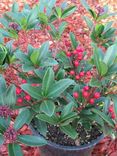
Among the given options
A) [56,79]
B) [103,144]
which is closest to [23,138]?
[56,79]

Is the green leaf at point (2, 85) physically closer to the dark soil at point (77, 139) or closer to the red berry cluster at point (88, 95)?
the red berry cluster at point (88, 95)

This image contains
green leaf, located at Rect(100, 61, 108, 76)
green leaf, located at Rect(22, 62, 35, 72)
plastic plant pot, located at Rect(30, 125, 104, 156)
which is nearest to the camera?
green leaf, located at Rect(100, 61, 108, 76)

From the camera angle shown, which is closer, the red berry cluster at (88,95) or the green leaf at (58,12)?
the red berry cluster at (88,95)

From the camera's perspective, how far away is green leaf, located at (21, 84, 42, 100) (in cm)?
141

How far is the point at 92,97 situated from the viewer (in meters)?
1.57

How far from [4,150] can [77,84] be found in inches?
32.9

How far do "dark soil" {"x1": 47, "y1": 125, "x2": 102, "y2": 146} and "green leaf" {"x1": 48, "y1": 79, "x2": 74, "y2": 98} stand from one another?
44 cm

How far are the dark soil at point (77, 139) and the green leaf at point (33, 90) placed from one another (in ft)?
1.44

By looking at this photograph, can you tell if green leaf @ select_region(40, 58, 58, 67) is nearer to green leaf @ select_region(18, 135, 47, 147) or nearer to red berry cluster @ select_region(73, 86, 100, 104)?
red berry cluster @ select_region(73, 86, 100, 104)

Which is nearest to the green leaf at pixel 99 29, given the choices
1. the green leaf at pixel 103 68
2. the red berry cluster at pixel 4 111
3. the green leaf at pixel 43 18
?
the green leaf at pixel 43 18

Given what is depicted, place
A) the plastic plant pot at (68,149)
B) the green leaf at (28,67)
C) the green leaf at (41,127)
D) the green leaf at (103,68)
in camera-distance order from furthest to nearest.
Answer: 1. the plastic plant pot at (68,149)
2. the green leaf at (41,127)
3. the green leaf at (28,67)
4. the green leaf at (103,68)

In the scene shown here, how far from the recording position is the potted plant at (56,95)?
4.68ft

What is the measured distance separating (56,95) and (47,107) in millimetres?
70

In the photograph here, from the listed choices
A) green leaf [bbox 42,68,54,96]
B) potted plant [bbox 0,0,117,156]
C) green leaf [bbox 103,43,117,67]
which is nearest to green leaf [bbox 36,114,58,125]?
potted plant [bbox 0,0,117,156]
